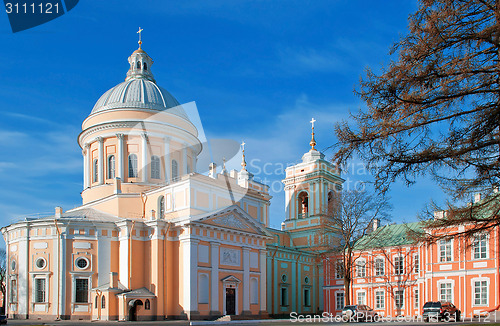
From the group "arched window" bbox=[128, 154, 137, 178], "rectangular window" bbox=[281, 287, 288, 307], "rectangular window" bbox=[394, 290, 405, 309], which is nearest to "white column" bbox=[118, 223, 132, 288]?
"arched window" bbox=[128, 154, 137, 178]

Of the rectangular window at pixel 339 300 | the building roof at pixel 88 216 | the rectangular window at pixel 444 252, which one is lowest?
the rectangular window at pixel 339 300

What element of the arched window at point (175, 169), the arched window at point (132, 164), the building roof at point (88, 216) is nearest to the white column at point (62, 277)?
the building roof at point (88, 216)

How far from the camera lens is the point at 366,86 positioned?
11.7 metres

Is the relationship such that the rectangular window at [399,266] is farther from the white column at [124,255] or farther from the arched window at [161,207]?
the white column at [124,255]

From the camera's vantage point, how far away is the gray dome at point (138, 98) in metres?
39.3

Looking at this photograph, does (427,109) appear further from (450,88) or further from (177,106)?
(177,106)

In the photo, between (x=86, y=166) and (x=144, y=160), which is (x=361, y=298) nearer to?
(x=144, y=160)

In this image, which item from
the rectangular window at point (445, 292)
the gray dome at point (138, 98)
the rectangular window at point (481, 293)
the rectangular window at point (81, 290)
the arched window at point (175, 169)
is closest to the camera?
the rectangular window at point (81, 290)

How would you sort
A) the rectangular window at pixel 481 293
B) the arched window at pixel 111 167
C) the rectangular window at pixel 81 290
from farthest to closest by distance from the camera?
the arched window at pixel 111 167 < the rectangular window at pixel 481 293 < the rectangular window at pixel 81 290

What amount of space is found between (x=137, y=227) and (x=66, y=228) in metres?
4.30

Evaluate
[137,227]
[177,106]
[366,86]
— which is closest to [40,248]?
[137,227]

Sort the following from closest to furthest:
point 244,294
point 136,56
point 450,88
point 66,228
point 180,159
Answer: point 450,88
point 66,228
point 244,294
point 180,159
point 136,56

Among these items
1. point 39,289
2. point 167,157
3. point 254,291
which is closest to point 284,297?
point 254,291

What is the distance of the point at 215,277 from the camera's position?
34062 millimetres
